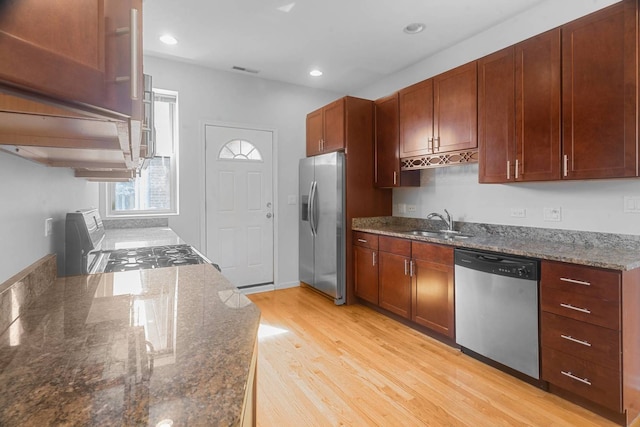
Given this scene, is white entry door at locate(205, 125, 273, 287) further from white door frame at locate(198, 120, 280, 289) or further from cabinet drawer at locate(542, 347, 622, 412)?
cabinet drawer at locate(542, 347, 622, 412)

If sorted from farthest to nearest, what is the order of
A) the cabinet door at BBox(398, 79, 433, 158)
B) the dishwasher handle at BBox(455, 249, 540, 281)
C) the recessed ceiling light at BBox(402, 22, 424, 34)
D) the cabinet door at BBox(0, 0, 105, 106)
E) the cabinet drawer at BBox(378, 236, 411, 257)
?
the cabinet door at BBox(398, 79, 433, 158), the cabinet drawer at BBox(378, 236, 411, 257), the recessed ceiling light at BBox(402, 22, 424, 34), the dishwasher handle at BBox(455, 249, 540, 281), the cabinet door at BBox(0, 0, 105, 106)

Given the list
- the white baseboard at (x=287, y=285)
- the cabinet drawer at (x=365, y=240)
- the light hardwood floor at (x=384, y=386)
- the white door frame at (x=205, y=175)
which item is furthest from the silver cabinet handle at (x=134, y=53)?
the white baseboard at (x=287, y=285)

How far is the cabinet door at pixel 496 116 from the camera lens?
8.29 feet

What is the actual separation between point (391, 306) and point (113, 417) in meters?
3.06

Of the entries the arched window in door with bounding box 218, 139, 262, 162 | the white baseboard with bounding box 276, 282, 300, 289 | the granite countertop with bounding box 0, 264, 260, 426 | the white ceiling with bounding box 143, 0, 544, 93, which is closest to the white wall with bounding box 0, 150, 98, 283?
the granite countertop with bounding box 0, 264, 260, 426

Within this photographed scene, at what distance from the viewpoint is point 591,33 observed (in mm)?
2064

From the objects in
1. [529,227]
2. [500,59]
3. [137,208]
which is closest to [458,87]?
[500,59]

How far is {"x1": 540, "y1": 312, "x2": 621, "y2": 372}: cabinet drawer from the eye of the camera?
1.75 m

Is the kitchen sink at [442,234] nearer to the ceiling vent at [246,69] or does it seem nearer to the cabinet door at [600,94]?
the cabinet door at [600,94]

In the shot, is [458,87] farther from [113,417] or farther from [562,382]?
[113,417]

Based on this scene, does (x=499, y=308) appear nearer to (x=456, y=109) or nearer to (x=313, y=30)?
(x=456, y=109)

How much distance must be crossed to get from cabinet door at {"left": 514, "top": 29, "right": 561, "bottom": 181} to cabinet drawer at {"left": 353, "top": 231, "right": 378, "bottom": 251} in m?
1.47

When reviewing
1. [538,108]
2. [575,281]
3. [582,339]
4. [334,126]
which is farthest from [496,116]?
[334,126]

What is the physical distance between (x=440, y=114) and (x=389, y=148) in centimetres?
73
